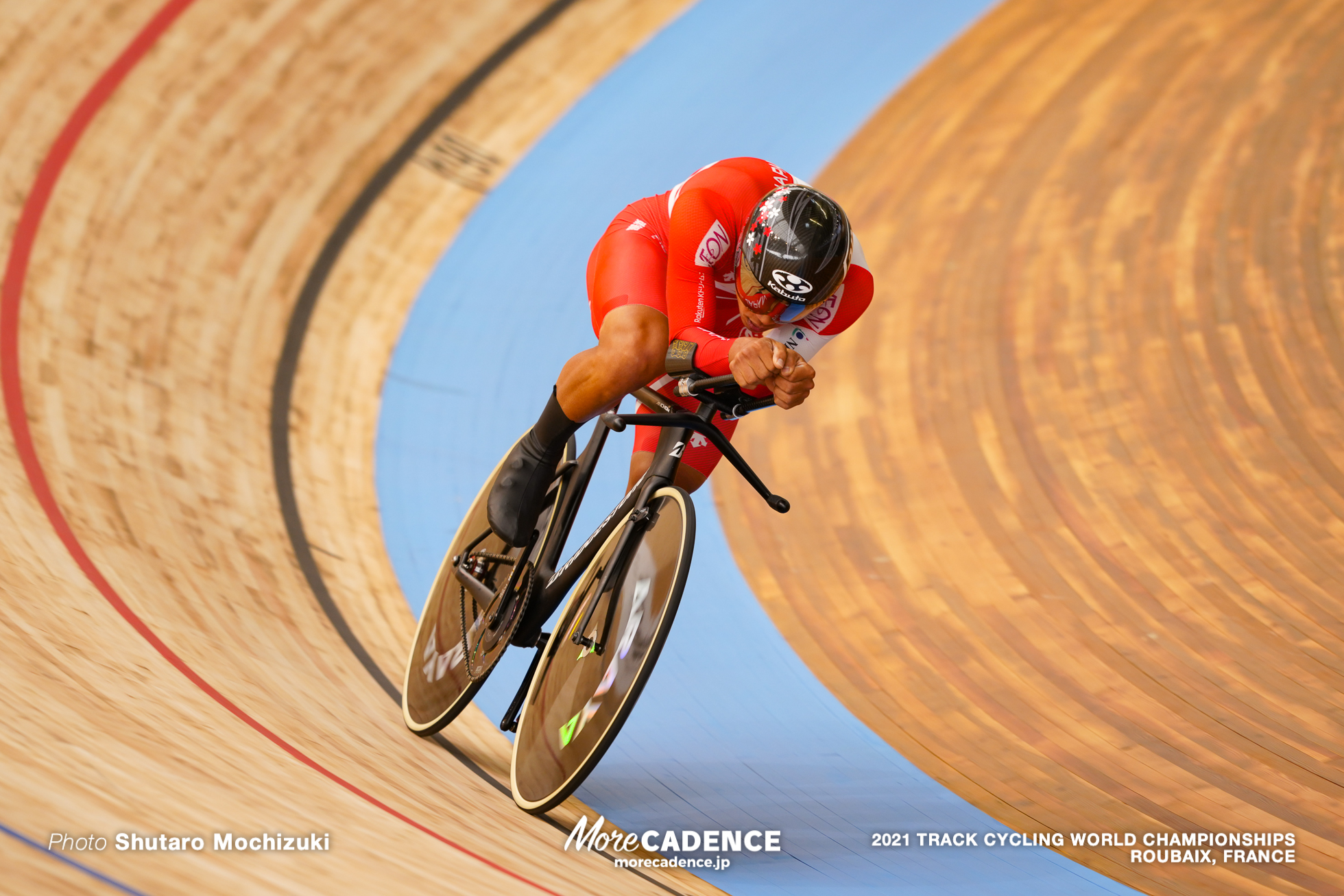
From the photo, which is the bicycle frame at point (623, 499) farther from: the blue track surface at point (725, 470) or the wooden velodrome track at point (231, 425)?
the blue track surface at point (725, 470)

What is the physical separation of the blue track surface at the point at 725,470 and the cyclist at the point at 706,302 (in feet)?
2.85

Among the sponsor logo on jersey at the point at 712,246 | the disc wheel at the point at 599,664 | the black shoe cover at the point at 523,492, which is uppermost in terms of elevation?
the sponsor logo on jersey at the point at 712,246

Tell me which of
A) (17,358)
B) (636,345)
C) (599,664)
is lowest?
(599,664)

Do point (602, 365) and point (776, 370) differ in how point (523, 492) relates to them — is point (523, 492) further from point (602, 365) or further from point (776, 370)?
point (776, 370)

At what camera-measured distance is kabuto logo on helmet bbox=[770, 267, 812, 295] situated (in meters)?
2.28

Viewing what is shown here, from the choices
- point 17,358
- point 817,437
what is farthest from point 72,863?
point 817,437

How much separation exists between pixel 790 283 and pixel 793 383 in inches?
11.0

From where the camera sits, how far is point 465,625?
306 centimetres

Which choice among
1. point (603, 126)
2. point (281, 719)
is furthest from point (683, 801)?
point (603, 126)

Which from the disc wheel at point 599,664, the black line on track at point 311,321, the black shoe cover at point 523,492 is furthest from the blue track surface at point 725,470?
the black shoe cover at point 523,492

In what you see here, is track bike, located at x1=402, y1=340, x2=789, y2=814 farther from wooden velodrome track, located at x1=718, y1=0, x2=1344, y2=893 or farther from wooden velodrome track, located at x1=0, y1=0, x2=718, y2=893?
wooden velodrome track, located at x1=718, y1=0, x2=1344, y2=893

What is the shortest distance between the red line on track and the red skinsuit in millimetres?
1050

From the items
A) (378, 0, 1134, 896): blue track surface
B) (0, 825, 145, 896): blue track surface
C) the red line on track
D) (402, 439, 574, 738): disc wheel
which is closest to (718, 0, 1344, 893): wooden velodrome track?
(378, 0, 1134, 896): blue track surface

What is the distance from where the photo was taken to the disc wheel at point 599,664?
2348 millimetres
